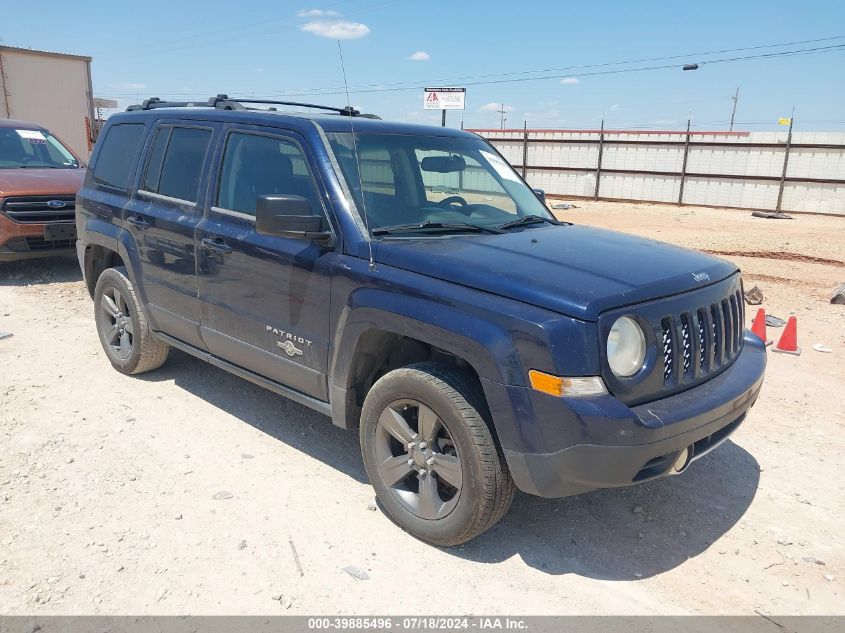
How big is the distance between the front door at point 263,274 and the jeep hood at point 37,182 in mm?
5476

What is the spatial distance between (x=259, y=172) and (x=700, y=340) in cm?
263

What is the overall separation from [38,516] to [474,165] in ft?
10.6

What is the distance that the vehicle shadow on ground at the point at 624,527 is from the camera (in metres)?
3.19

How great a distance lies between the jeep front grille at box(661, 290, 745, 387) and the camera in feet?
9.59

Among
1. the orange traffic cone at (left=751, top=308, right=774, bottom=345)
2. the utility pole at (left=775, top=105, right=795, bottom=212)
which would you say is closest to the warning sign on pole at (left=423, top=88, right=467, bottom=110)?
the utility pole at (left=775, top=105, right=795, bottom=212)

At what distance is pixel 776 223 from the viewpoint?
59.8 ft

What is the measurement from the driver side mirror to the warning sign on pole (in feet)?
73.0

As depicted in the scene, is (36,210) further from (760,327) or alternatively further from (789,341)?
(789,341)

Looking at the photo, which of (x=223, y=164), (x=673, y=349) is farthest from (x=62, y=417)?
(x=673, y=349)

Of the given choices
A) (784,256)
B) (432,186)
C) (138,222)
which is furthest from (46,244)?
(784,256)

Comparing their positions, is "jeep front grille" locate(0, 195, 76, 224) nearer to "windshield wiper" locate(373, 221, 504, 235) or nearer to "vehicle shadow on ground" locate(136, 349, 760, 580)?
"vehicle shadow on ground" locate(136, 349, 760, 580)

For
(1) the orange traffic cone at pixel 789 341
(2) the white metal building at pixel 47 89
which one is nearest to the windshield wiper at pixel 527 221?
(1) the orange traffic cone at pixel 789 341

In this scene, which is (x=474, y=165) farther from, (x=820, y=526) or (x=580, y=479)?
(x=820, y=526)

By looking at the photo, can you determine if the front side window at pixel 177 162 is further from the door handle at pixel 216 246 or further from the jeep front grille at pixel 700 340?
the jeep front grille at pixel 700 340
